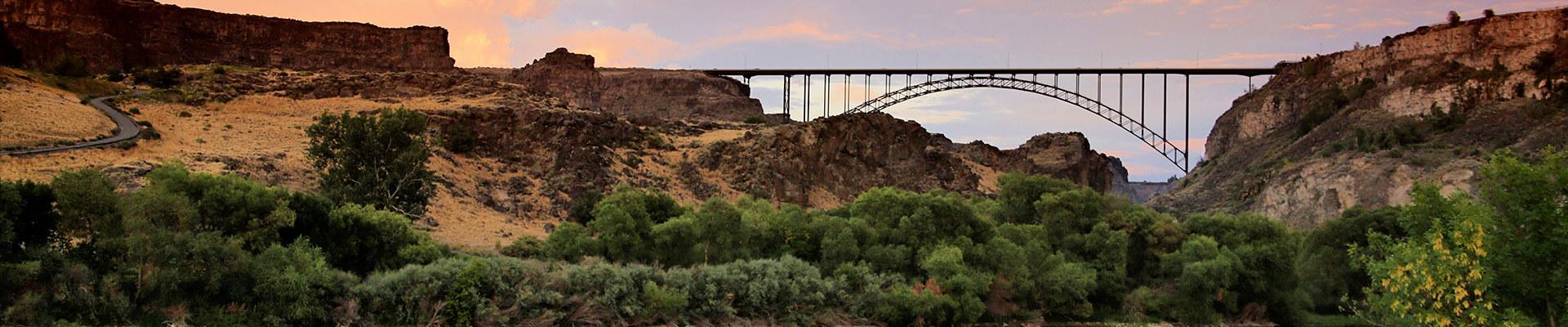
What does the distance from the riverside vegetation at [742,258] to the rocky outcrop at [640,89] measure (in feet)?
105

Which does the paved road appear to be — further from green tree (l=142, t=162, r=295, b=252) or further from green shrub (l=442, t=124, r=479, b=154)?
green shrub (l=442, t=124, r=479, b=154)

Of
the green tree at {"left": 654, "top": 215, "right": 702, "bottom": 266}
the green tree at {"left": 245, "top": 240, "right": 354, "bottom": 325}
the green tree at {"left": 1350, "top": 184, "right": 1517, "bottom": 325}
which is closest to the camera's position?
the green tree at {"left": 1350, "top": 184, "right": 1517, "bottom": 325}

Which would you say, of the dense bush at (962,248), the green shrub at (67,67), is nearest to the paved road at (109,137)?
the green shrub at (67,67)

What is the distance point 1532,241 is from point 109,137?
45.5 meters

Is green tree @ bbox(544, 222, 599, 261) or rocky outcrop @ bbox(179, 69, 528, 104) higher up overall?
rocky outcrop @ bbox(179, 69, 528, 104)

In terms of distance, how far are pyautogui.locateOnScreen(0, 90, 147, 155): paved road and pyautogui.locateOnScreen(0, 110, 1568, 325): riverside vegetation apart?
736cm

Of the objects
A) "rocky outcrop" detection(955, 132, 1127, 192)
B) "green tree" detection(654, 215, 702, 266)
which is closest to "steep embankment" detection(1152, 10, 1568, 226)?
"rocky outcrop" detection(955, 132, 1127, 192)

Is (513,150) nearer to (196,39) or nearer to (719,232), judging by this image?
(719,232)

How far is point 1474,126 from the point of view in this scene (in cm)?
7219

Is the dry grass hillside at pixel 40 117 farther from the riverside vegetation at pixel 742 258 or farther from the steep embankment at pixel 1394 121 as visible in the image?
the steep embankment at pixel 1394 121

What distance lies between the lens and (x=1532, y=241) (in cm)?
2231

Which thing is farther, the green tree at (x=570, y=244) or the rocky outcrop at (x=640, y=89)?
the rocky outcrop at (x=640, y=89)

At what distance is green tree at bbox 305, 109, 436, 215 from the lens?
41688mm

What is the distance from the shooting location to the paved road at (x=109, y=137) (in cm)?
3975
